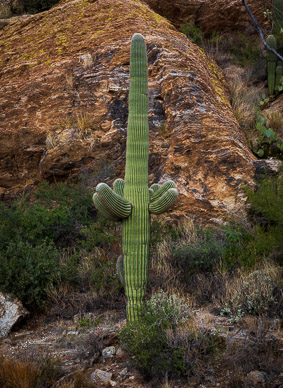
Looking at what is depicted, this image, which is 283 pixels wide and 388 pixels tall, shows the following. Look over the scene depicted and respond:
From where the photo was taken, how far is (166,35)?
10.2 metres

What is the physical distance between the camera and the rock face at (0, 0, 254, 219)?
838 centimetres

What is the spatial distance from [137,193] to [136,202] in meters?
0.11

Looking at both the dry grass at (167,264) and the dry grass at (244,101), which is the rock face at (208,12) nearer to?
the dry grass at (244,101)

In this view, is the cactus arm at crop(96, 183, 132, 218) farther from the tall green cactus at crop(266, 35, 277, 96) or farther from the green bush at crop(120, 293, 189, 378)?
the tall green cactus at crop(266, 35, 277, 96)

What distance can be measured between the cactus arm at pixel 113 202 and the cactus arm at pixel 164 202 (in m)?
0.28

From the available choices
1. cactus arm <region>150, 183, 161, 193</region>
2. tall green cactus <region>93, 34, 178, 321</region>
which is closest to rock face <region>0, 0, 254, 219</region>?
cactus arm <region>150, 183, 161, 193</region>

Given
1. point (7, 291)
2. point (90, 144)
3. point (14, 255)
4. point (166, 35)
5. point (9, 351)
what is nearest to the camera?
point (9, 351)

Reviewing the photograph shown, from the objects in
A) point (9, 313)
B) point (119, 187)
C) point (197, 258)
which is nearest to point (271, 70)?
point (197, 258)

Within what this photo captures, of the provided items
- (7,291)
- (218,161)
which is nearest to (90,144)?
(218,161)

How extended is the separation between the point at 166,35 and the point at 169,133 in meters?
2.92

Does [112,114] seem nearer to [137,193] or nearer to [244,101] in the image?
[244,101]

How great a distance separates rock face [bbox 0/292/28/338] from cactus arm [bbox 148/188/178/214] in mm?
2289

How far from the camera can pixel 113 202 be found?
15.6ft

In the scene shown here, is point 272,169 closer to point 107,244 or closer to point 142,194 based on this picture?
point 107,244
